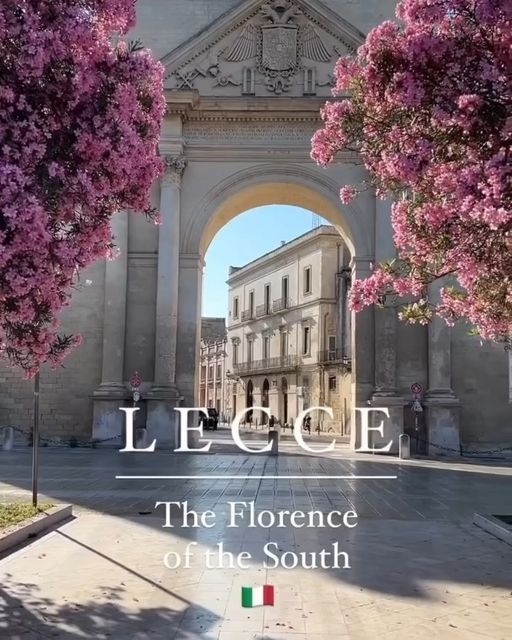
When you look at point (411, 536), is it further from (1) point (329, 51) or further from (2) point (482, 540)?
(1) point (329, 51)

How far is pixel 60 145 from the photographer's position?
5406 mm

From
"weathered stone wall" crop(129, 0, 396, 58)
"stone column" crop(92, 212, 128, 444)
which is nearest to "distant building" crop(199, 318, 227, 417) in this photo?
"stone column" crop(92, 212, 128, 444)

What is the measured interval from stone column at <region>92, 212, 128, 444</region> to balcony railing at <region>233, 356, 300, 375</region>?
26092 millimetres

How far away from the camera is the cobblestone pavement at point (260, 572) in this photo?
5.11m

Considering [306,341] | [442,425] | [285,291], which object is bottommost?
[442,425]

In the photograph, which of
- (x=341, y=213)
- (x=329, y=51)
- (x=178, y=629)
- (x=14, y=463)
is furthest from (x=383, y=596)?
(x=329, y=51)

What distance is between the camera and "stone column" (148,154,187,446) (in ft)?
71.7

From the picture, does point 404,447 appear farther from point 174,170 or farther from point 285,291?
point 285,291

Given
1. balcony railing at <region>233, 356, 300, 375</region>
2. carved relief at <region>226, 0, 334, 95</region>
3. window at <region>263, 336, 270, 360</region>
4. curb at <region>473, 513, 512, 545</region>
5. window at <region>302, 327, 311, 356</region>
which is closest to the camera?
curb at <region>473, 513, 512, 545</region>

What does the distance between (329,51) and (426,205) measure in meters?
19.3

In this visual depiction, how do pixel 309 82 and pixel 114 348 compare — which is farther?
pixel 309 82

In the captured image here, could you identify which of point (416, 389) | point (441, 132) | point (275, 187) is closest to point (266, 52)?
point (275, 187)

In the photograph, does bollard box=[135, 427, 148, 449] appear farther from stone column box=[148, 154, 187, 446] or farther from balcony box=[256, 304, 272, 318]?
balcony box=[256, 304, 272, 318]

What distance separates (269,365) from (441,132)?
4748cm
